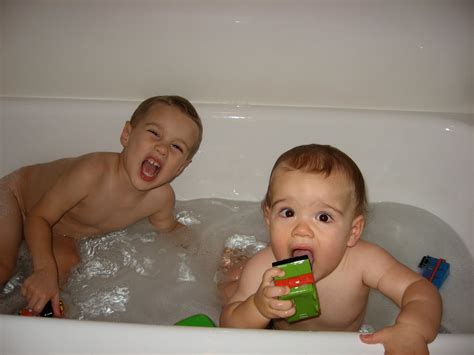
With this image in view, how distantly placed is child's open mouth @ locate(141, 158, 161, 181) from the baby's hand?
21.8 inches

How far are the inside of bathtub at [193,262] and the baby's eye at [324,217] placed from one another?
46 cm

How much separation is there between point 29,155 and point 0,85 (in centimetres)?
24

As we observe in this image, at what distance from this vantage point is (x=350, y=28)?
4.42ft

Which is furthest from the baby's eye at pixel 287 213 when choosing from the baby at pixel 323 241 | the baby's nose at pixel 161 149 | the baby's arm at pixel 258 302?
the baby's nose at pixel 161 149

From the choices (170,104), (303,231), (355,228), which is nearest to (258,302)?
(303,231)

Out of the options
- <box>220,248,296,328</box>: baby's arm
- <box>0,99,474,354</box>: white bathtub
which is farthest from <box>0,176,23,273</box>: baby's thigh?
<box>220,248,296,328</box>: baby's arm

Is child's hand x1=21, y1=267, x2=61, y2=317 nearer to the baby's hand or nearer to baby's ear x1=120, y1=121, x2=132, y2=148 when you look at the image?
baby's ear x1=120, y1=121, x2=132, y2=148

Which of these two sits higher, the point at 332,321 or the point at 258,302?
the point at 258,302

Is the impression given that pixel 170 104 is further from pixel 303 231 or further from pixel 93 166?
pixel 303 231

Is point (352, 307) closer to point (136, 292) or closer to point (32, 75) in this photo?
point (136, 292)

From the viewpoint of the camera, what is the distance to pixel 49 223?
4.03 feet

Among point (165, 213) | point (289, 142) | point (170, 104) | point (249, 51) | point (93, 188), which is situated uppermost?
point (249, 51)

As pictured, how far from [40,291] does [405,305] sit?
0.78 m

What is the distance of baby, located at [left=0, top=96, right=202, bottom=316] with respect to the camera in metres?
1.22
